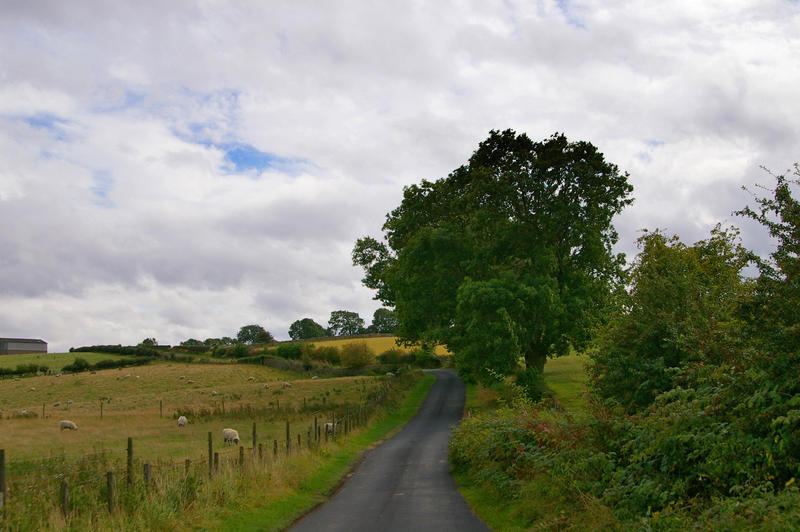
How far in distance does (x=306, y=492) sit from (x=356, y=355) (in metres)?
72.5

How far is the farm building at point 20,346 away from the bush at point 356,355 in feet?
278

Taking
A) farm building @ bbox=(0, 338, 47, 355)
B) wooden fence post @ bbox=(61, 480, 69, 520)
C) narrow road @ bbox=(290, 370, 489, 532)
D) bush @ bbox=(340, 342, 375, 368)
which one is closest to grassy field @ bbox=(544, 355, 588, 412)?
narrow road @ bbox=(290, 370, 489, 532)

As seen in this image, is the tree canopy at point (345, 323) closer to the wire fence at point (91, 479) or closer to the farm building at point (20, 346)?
the farm building at point (20, 346)

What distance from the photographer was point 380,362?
91.9 m

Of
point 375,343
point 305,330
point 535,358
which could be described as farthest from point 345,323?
point 535,358

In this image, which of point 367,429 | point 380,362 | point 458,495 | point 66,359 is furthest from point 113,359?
point 458,495

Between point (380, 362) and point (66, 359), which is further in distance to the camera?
point (66, 359)

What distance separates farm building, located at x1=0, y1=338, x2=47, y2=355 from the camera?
14025cm

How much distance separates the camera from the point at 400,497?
706 inches

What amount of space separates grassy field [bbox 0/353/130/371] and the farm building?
1367 inches

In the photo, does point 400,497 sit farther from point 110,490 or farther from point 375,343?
point 375,343

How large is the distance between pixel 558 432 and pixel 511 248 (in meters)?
27.8

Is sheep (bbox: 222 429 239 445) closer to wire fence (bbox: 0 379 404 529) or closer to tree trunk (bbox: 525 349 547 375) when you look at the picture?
wire fence (bbox: 0 379 404 529)

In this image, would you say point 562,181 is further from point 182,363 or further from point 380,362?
point 182,363
